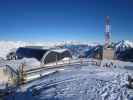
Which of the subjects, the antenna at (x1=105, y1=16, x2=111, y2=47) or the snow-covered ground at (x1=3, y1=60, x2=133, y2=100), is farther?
the antenna at (x1=105, y1=16, x2=111, y2=47)

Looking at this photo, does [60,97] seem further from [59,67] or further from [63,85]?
[59,67]

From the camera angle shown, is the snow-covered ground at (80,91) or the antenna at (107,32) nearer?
the snow-covered ground at (80,91)

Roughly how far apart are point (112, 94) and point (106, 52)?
27.0m

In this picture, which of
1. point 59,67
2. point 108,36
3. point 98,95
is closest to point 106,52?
point 108,36

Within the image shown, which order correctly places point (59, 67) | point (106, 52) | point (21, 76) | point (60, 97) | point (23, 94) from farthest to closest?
1. point (106, 52)
2. point (59, 67)
3. point (21, 76)
4. point (23, 94)
5. point (60, 97)

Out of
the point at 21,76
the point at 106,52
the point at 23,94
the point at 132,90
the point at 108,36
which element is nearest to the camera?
the point at 132,90

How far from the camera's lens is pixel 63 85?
852 centimetres

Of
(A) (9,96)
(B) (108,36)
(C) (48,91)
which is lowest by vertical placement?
(A) (9,96)

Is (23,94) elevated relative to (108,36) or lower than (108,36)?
lower

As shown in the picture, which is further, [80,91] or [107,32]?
[107,32]

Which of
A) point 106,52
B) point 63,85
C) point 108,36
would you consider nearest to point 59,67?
point 63,85

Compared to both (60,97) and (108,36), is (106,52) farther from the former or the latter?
(60,97)

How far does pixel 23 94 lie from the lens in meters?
8.52

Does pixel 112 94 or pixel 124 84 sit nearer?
pixel 112 94
